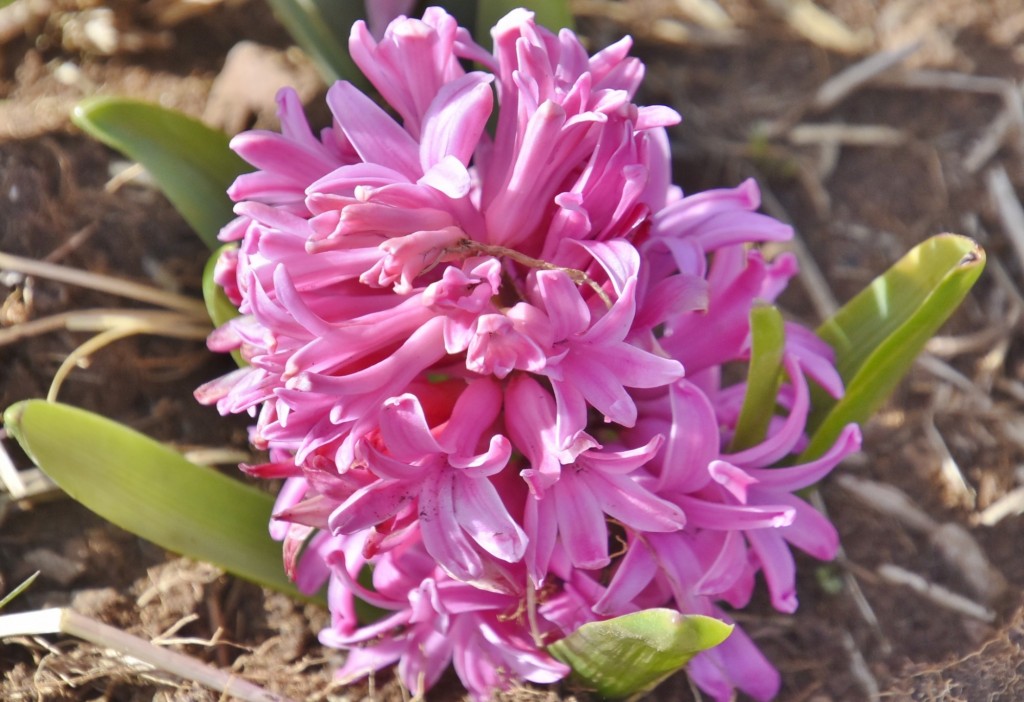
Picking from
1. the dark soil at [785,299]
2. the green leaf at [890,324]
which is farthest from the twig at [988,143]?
the green leaf at [890,324]

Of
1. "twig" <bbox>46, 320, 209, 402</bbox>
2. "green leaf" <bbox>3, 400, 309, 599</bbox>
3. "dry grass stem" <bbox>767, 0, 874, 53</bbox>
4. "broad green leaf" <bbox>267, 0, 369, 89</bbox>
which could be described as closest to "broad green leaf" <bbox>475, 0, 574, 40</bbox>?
"broad green leaf" <bbox>267, 0, 369, 89</bbox>

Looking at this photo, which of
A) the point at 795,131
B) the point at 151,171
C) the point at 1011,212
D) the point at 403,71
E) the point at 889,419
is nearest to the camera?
the point at 403,71

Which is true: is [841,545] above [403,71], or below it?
below

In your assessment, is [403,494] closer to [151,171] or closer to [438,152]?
[438,152]

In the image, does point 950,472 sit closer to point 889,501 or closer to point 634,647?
point 889,501

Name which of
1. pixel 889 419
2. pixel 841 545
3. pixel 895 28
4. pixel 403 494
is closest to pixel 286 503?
pixel 403 494

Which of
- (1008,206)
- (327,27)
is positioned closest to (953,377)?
(1008,206)

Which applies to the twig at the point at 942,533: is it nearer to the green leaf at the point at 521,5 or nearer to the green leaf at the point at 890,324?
the green leaf at the point at 890,324
